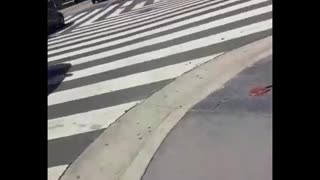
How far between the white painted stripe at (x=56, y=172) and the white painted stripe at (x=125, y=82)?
9.32 ft

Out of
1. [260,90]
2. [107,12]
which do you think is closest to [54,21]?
[107,12]

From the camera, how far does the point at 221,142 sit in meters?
5.02

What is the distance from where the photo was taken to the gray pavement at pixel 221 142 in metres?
4.43

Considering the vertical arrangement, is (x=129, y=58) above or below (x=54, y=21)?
above

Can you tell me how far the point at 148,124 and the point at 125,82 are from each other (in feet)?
8.34

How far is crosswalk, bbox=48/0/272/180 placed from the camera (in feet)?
21.4

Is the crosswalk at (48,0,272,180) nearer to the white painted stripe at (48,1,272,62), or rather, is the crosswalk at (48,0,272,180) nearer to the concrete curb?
the white painted stripe at (48,1,272,62)

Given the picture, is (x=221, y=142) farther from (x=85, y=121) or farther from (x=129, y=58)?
(x=129, y=58)
